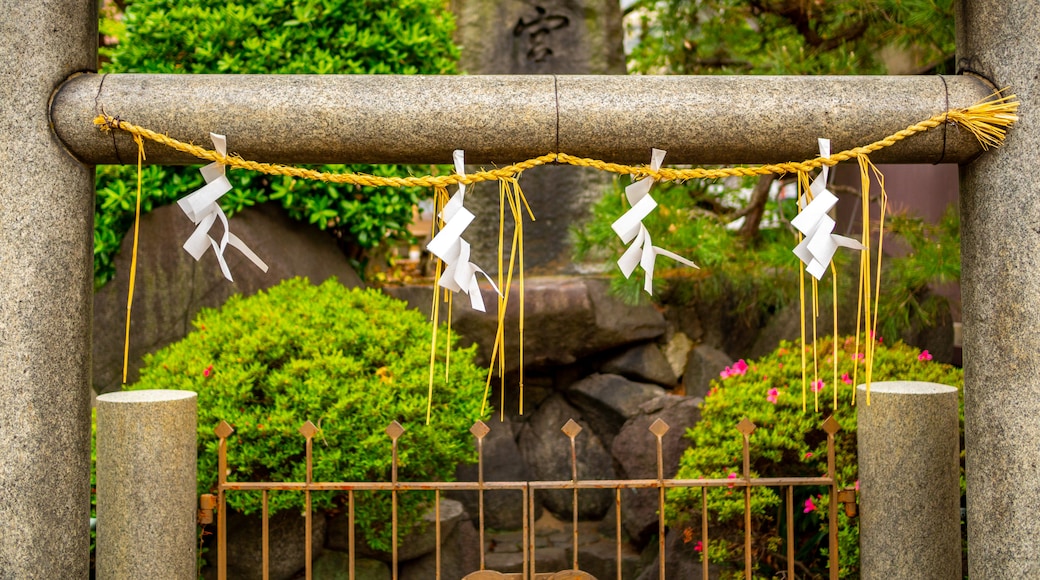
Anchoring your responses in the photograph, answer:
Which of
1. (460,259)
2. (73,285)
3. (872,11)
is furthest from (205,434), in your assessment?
(872,11)

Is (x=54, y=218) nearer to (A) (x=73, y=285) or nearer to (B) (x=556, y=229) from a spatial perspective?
(A) (x=73, y=285)

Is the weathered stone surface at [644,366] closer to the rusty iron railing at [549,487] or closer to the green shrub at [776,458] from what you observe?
the green shrub at [776,458]

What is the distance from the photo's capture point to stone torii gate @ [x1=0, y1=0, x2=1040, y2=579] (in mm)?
2357

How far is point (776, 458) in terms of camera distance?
12.3 ft

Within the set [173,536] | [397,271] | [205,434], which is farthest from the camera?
[397,271]

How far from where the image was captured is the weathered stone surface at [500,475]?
5218 mm

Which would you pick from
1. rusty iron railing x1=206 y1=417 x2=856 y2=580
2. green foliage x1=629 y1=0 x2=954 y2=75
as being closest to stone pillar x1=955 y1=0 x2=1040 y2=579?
rusty iron railing x1=206 y1=417 x2=856 y2=580

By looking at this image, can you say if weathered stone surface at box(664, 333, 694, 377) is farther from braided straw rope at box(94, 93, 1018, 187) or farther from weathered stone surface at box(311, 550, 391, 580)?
braided straw rope at box(94, 93, 1018, 187)

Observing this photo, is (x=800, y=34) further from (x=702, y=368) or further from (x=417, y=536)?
(x=417, y=536)

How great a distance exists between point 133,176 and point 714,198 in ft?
11.4

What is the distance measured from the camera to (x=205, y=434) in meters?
3.71

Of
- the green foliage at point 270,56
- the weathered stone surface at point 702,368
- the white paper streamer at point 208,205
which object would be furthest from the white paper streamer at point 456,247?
the weathered stone surface at point 702,368

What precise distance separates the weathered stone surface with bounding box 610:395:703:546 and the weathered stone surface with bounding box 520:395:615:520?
0.56 meters

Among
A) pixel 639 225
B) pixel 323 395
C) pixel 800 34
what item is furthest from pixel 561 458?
pixel 639 225
